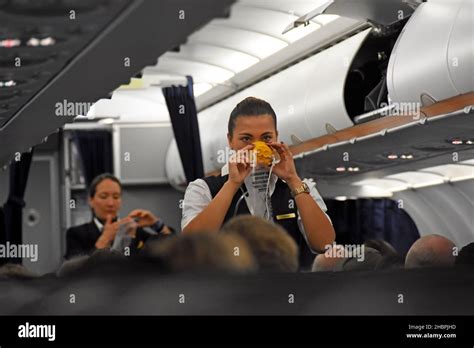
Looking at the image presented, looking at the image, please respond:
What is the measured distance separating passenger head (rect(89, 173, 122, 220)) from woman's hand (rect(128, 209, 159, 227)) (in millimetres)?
58

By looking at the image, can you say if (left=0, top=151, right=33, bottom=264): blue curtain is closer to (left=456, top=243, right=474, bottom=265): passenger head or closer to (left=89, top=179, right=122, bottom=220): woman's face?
(left=89, top=179, right=122, bottom=220): woman's face

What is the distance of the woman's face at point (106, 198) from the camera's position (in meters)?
2.89

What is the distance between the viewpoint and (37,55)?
2.49m

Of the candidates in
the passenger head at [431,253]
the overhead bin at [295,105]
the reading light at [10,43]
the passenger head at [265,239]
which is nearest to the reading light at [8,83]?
the reading light at [10,43]

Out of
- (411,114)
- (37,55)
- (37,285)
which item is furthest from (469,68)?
(37,285)

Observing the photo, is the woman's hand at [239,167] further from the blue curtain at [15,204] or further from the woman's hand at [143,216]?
the blue curtain at [15,204]

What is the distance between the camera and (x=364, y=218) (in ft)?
9.86

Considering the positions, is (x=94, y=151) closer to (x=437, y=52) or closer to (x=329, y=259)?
(x=329, y=259)

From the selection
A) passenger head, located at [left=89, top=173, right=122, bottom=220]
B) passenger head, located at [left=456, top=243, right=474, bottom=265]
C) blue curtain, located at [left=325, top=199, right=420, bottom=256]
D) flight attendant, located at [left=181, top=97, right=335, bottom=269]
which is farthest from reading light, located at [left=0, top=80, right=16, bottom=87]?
passenger head, located at [left=456, top=243, right=474, bottom=265]

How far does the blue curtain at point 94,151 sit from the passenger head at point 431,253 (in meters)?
1.03

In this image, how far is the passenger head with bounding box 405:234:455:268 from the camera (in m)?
3.10

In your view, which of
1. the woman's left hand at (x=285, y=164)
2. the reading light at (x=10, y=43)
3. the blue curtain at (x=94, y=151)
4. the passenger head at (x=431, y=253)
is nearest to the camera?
the reading light at (x=10, y=43)
